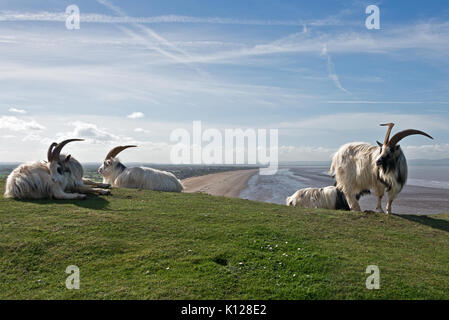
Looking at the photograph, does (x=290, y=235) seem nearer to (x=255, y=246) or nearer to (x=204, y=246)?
(x=255, y=246)

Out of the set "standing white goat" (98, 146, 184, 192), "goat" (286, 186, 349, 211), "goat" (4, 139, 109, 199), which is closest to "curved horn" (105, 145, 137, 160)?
"standing white goat" (98, 146, 184, 192)

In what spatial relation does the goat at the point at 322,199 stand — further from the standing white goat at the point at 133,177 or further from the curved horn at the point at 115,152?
the curved horn at the point at 115,152

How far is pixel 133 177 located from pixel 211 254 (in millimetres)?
10288

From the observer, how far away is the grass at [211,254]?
18.8 feet

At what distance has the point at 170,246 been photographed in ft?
23.7

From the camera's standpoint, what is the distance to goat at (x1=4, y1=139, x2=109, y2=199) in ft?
36.8

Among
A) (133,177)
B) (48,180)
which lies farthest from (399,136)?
(48,180)

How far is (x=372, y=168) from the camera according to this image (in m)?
11.9

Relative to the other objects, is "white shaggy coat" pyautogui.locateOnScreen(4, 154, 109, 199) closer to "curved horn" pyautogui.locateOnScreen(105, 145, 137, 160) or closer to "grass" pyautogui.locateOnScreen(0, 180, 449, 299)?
"grass" pyautogui.locateOnScreen(0, 180, 449, 299)

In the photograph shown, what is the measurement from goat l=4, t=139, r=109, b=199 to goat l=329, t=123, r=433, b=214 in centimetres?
838

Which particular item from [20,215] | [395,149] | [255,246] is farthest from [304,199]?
[20,215]

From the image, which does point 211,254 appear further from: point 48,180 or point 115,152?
point 115,152

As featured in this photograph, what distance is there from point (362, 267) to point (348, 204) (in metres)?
6.77

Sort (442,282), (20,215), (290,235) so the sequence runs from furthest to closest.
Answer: (20,215) → (290,235) → (442,282)
